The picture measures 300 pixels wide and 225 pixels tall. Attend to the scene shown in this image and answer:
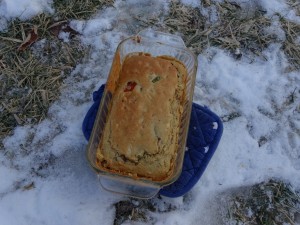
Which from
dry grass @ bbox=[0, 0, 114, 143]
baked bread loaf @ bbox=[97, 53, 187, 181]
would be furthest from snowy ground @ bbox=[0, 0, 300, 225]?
baked bread loaf @ bbox=[97, 53, 187, 181]

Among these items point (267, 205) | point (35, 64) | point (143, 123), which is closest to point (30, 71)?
point (35, 64)

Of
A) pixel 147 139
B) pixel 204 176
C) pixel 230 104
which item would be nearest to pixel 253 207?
pixel 204 176

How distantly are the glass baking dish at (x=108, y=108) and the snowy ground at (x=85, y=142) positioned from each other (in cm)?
9

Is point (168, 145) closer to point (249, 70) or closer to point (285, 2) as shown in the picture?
point (249, 70)

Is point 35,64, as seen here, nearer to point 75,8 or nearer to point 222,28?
point 75,8

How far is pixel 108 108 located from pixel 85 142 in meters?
0.35

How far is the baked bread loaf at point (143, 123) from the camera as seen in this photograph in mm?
A: 1842

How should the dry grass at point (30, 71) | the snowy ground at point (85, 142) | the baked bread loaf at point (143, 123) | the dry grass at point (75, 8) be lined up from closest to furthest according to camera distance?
the baked bread loaf at point (143, 123)
the snowy ground at point (85, 142)
the dry grass at point (30, 71)
the dry grass at point (75, 8)

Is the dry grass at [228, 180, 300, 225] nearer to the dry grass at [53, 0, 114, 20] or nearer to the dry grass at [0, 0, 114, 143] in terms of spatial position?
the dry grass at [0, 0, 114, 143]

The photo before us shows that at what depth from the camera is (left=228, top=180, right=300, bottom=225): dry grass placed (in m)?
2.18

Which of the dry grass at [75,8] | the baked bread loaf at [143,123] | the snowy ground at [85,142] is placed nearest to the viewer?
the baked bread loaf at [143,123]

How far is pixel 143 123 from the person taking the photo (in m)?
1.87

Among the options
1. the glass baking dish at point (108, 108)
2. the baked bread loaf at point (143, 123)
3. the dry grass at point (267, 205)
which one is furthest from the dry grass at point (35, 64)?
the dry grass at point (267, 205)

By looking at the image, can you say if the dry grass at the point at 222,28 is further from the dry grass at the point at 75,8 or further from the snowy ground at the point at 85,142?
the dry grass at the point at 75,8
